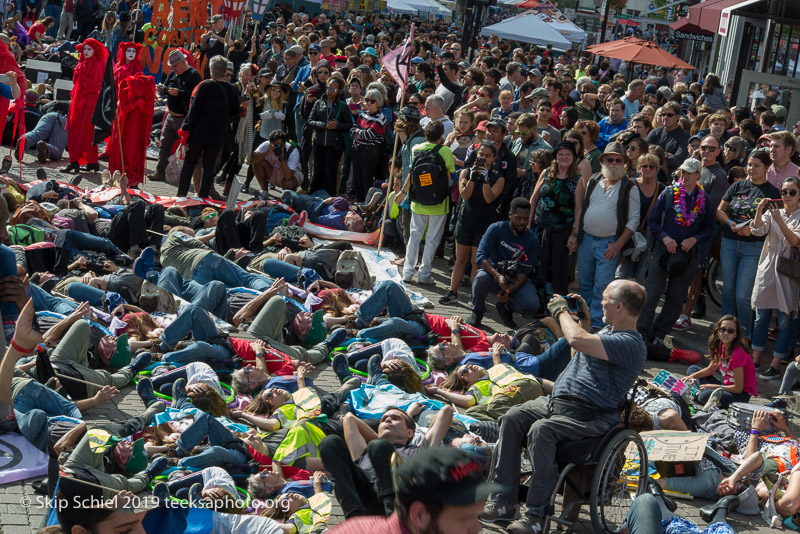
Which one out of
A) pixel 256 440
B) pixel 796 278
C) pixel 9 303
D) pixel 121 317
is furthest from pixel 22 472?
pixel 796 278

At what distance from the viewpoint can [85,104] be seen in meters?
13.5

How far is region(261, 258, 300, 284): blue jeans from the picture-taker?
9812 mm

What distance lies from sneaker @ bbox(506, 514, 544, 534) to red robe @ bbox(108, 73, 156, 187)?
339 inches

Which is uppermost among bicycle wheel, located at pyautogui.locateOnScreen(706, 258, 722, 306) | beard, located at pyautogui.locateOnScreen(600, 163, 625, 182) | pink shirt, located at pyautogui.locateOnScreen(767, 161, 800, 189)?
pink shirt, located at pyautogui.locateOnScreen(767, 161, 800, 189)

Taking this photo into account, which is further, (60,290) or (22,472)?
(60,290)

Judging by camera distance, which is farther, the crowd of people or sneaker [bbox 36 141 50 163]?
sneaker [bbox 36 141 50 163]

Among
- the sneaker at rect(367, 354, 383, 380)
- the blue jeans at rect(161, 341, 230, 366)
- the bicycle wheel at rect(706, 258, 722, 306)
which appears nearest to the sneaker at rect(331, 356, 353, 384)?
the sneaker at rect(367, 354, 383, 380)

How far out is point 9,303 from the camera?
600cm

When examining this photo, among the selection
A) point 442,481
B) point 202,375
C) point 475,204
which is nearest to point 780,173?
point 475,204

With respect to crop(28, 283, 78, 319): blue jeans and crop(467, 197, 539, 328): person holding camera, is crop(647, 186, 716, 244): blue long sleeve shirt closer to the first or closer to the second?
crop(467, 197, 539, 328): person holding camera

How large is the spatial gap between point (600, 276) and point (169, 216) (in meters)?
4.67

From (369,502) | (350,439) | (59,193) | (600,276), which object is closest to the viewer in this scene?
(369,502)

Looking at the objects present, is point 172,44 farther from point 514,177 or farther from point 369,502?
point 369,502

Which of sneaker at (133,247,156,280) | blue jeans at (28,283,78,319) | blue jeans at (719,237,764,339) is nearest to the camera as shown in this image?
blue jeans at (28,283,78,319)
